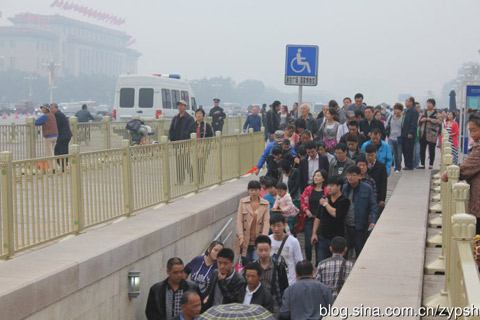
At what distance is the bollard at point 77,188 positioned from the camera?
9.04 meters

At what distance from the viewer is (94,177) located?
9555mm

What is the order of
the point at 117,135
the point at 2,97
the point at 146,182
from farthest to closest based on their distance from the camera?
the point at 2,97
the point at 117,135
the point at 146,182

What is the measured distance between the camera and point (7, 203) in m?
7.70

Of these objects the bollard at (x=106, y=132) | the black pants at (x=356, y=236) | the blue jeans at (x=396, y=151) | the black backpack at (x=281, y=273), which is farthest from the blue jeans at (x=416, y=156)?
the black backpack at (x=281, y=273)

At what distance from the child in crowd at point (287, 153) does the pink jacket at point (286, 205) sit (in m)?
1.54

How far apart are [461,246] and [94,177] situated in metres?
5.77

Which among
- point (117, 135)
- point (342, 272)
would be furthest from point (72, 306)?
point (117, 135)

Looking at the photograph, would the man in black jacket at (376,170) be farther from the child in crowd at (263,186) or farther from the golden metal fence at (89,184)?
the golden metal fence at (89,184)

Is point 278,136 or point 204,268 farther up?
point 278,136

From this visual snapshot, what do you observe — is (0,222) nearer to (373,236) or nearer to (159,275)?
(159,275)

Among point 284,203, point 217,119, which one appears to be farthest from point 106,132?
point 217,119

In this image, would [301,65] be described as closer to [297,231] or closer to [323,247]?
[297,231]

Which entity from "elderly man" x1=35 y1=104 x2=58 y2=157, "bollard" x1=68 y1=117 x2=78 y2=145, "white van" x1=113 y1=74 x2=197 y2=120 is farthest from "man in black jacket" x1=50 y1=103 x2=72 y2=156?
"white van" x1=113 y1=74 x2=197 y2=120

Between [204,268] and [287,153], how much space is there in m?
4.00
